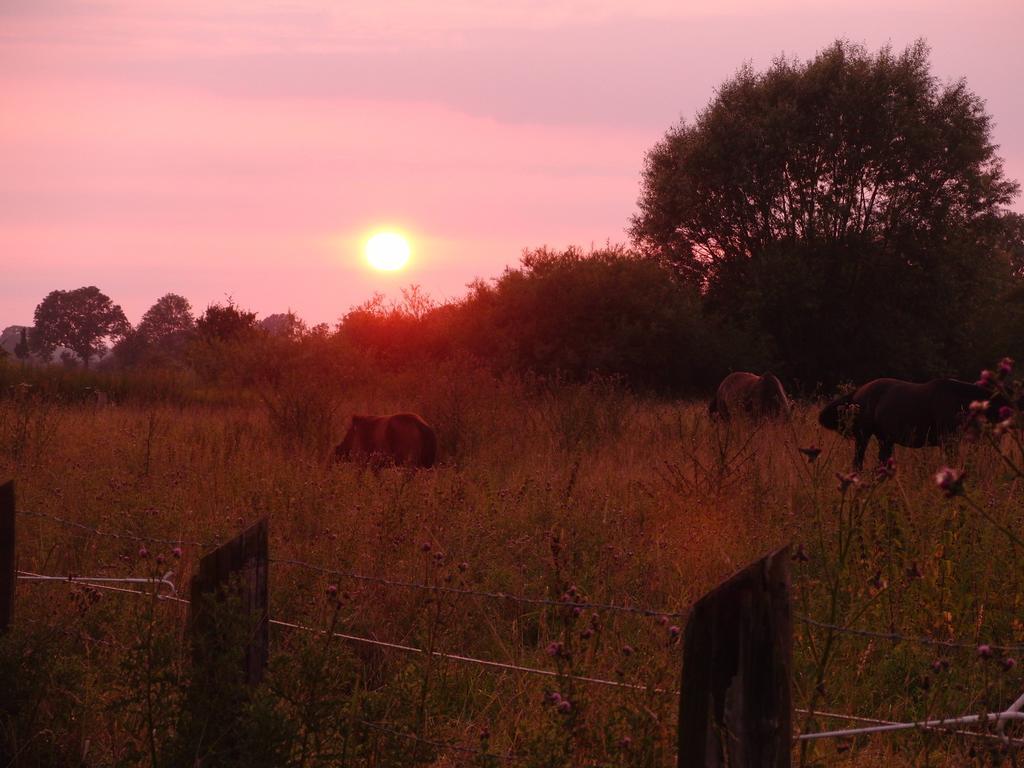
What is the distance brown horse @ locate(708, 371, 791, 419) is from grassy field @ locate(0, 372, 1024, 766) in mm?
2443

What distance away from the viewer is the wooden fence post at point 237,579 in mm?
3260

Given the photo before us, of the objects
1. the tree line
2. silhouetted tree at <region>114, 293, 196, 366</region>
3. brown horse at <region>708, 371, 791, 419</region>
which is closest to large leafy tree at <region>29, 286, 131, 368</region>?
silhouetted tree at <region>114, 293, 196, 366</region>

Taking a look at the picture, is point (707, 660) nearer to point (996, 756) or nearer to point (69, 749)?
point (996, 756)

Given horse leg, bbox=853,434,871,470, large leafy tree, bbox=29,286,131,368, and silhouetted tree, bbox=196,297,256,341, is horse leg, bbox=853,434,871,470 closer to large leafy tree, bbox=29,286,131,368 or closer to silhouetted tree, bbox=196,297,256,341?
silhouetted tree, bbox=196,297,256,341

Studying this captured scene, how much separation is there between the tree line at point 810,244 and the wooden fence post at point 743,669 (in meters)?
24.2

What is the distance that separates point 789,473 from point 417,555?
4.20 metres

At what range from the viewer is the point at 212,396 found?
2141 centimetres

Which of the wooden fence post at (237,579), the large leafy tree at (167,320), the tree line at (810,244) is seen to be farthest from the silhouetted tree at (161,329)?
the wooden fence post at (237,579)

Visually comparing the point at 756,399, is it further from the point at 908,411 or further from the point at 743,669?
the point at 743,669

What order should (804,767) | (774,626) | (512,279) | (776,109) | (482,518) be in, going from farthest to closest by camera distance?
(776,109) < (512,279) < (482,518) < (804,767) < (774,626)

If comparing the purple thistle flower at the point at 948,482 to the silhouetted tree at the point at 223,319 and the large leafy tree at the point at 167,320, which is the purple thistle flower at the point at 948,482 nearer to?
the silhouetted tree at the point at 223,319

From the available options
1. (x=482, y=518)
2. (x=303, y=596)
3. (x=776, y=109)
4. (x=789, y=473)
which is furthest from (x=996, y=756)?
(x=776, y=109)

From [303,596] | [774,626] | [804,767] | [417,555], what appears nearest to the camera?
[774,626]

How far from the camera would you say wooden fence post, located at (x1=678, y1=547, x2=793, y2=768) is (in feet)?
7.43
